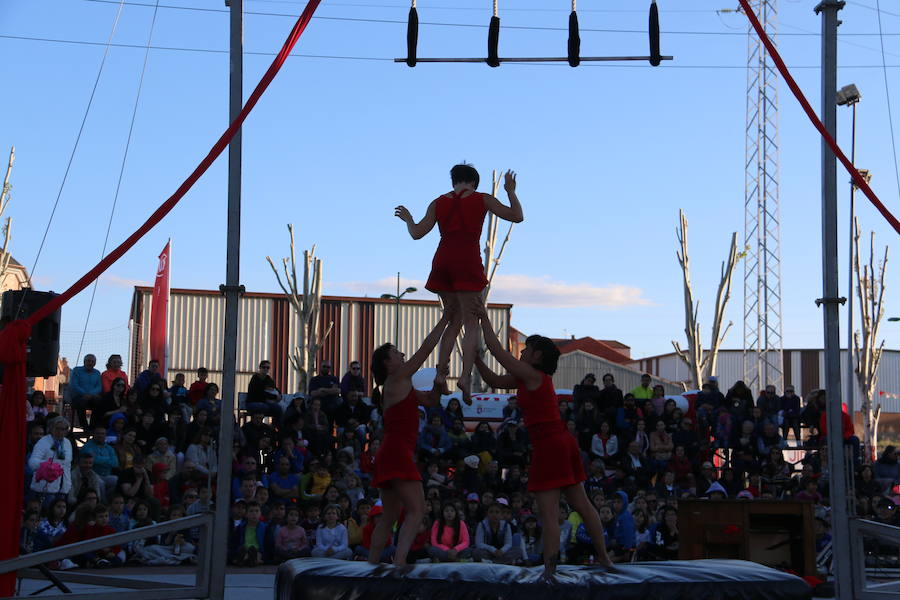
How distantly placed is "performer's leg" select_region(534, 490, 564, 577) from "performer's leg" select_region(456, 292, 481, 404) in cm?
86

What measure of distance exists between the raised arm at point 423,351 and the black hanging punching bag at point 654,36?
242 centimetres

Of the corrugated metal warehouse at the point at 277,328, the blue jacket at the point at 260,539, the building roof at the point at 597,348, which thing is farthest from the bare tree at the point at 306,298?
the building roof at the point at 597,348

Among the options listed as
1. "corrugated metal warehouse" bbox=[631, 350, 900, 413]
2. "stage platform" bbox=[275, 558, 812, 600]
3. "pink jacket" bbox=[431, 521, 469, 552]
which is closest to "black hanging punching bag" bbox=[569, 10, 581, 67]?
"stage platform" bbox=[275, 558, 812, 600]

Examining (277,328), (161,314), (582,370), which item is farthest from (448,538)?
(582,370)

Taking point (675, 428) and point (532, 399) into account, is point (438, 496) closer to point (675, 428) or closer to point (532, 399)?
point (675, 428)

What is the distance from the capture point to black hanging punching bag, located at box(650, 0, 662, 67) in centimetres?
773

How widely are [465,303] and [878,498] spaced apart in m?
7.84

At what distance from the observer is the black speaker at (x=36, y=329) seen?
6750mm

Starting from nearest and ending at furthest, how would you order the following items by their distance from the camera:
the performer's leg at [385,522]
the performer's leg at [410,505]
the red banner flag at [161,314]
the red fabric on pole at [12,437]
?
the red fabric on pole at [12,437] < the performer's leg at [410,505] < the performer's leg at [385,522] < the red banner flag at [161,314]

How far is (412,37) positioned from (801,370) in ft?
116

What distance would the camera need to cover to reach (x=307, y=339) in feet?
93.0

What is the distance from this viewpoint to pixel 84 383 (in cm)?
1220

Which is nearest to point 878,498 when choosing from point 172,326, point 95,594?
point 95,594

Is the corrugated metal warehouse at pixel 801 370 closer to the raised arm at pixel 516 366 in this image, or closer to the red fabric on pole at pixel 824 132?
the red fabric on pole at pixel 824 132
